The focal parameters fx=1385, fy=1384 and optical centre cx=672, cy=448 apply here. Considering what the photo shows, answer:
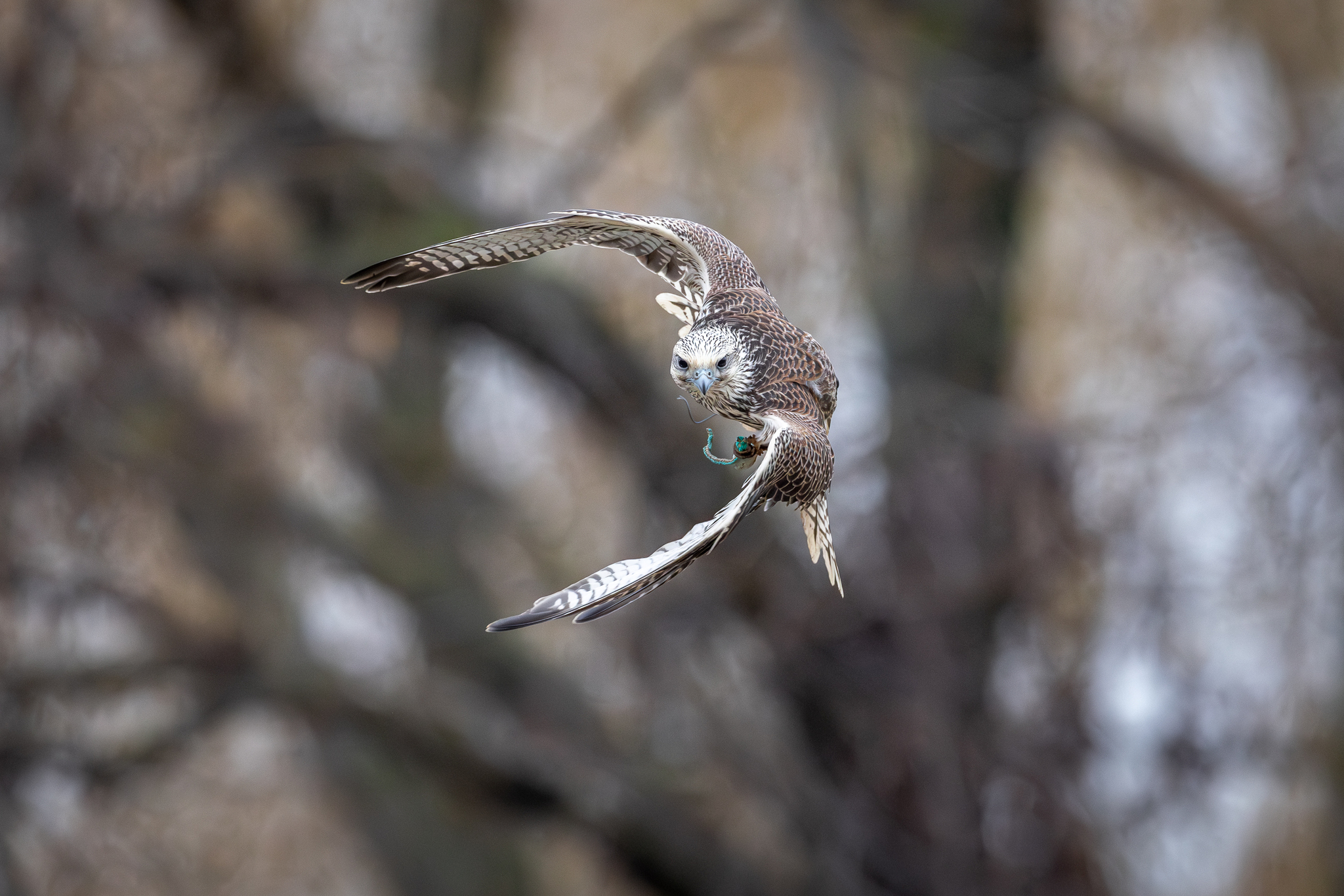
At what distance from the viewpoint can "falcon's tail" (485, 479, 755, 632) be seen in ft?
2.88

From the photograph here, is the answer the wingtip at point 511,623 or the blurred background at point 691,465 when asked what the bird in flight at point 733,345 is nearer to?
the wingtip at point 511,623

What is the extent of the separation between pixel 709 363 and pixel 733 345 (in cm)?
3

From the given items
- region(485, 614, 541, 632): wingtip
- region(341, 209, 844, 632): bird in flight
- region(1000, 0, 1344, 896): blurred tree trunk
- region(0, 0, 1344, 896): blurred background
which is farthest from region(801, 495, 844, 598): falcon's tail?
region(1000, 0, 1344, 896): blurred tree trunk

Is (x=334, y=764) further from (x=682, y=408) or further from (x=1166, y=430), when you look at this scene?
(x=1166, y=430)

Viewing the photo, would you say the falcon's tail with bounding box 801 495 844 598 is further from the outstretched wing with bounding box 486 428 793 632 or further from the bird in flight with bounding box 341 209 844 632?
the outstretched wing with bounding box 486 428 793 632

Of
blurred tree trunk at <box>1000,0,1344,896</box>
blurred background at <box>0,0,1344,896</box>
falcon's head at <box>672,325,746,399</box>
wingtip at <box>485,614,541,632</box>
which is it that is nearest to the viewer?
wingtip at <box>485,614,541,632</box>

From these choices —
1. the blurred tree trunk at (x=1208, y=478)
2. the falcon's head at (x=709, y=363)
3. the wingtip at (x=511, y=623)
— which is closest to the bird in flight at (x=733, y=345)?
the falcon's head at (x=709, y=363)

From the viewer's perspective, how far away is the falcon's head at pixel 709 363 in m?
1.26

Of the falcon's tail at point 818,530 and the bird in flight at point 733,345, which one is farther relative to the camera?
the falcon's tail at point 818,530

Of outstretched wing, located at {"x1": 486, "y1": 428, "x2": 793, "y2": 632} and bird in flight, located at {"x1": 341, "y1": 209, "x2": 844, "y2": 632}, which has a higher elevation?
bird in flight, located at {"x1": 341, "y1": 209, "x2": 844, "y2": 632}

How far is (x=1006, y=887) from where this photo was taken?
553 centimetres

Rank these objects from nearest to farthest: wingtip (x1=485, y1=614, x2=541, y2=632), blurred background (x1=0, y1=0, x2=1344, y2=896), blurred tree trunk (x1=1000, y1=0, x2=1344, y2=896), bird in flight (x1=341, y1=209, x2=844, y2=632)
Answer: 1. wingtip (x1=485, y1=614, x2=541, y2=632)
2. bird in flight (x1=341, y1=209, x2=844, y2=632)
3. blurred background (x1=0, y1=0, x2=1344, y2=896)
4. blurred tree trunk (x1=1000, y1=0, x2=1344, y2=896)

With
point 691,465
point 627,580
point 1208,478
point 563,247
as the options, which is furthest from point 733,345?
point 1208,478

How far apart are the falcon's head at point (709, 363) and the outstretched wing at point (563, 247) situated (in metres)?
0.12
